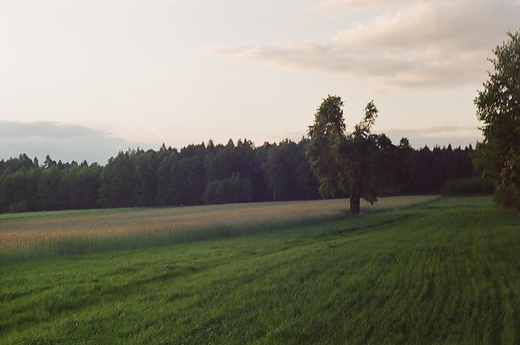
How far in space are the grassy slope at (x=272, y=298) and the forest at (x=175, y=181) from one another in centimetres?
8219

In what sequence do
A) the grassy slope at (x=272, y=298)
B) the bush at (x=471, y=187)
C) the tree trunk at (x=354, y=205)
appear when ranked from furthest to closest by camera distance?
the bush at (x=471, y=187) → the tree trunk at (x=354, y=205) → the grassy slope at (x=272, y=298)

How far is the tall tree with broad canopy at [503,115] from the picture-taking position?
2592 centimetres

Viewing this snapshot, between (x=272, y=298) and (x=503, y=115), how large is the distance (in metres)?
23.8

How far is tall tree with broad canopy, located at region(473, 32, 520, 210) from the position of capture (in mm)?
25922

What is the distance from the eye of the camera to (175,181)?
4001 inches

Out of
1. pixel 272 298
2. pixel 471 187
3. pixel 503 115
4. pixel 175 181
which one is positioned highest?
pixel 503 115

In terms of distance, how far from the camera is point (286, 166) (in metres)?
106

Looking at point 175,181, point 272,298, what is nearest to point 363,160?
point 272,298

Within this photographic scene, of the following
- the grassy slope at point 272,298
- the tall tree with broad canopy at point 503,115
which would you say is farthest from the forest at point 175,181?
the grassy slope at point 272,298

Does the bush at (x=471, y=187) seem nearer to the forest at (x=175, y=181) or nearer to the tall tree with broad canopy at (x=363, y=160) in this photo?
the forest at (x=175, y=181)

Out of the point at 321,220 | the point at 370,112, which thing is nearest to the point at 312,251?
the point at 321,220

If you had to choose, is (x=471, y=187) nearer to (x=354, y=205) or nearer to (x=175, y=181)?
(x=354, y=205)

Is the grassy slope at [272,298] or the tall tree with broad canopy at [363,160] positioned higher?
the tall tree with broad canopy at [363,160]

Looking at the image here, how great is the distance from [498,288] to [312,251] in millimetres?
8003
